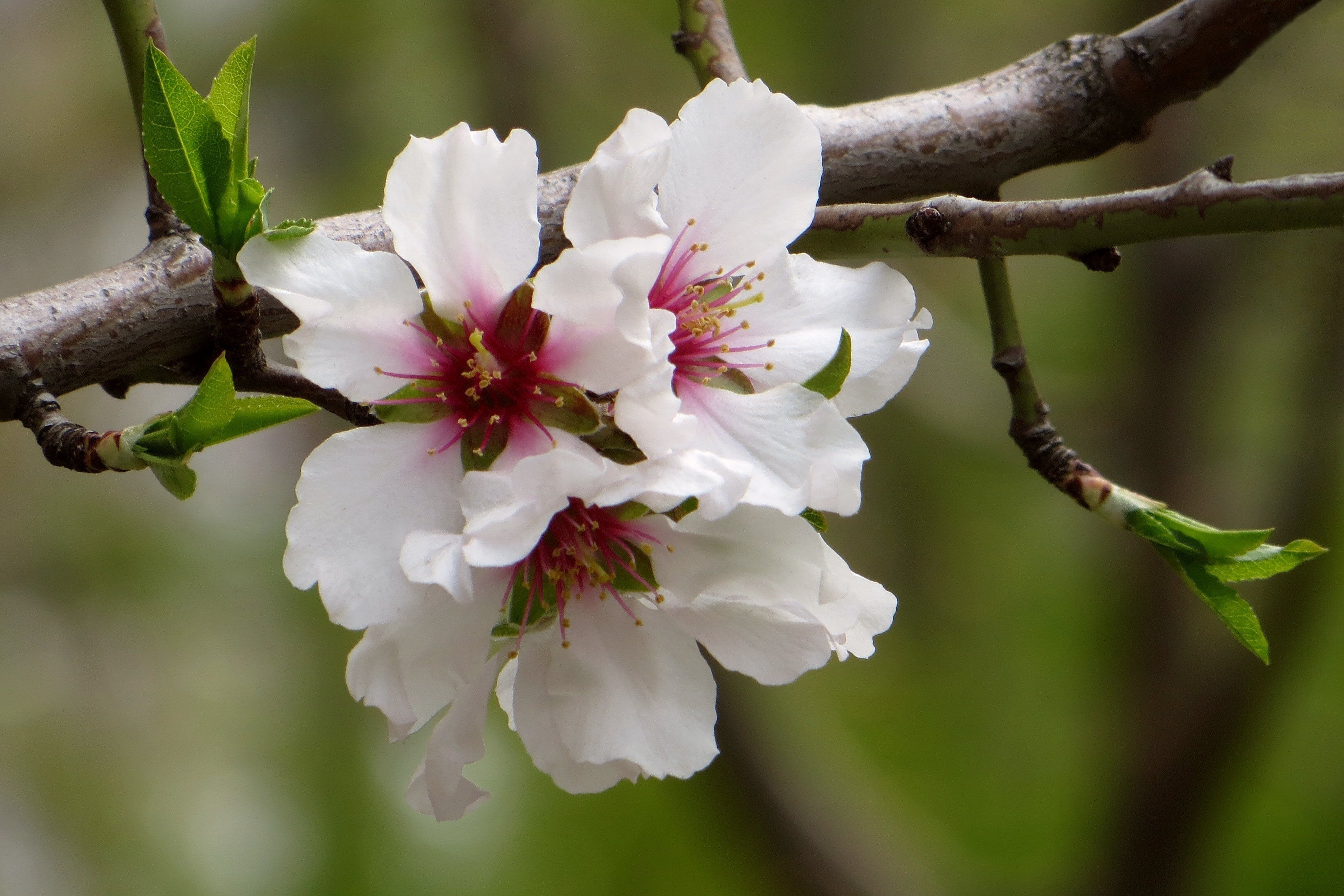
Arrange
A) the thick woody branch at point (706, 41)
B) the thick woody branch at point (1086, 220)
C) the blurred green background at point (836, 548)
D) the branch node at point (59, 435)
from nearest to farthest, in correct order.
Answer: the thick woody branch at point (1086, 220)
the branch node at point (59, 435)
the thick woody branch at point (706, 41)
the blurred green background at point (836, 548)

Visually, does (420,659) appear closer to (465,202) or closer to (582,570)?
(582,570)

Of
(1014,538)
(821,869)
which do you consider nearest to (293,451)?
(821,869)

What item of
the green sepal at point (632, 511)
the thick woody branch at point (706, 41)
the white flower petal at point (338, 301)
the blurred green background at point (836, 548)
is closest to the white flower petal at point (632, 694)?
the green sepal at point (632, 511)

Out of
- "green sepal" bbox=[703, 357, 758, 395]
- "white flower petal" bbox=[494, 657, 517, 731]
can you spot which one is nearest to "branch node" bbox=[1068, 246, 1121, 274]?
"green sepal" bbox=[703, 357, 758, 395]

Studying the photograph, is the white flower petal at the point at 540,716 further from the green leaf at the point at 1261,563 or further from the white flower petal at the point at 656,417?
the green leaf at the point at 1261,563

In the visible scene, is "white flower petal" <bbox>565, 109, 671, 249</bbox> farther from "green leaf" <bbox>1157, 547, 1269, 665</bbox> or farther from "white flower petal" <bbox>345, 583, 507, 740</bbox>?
"green leaf" <bbox>1157, 547, 1269, 665</bbox>
